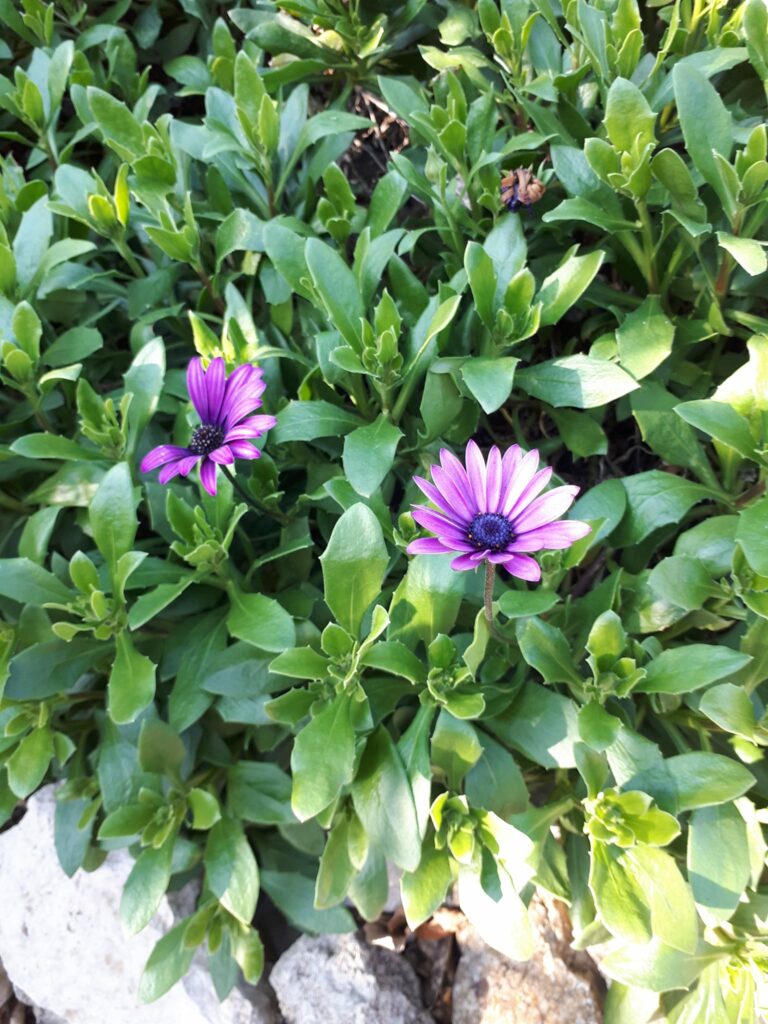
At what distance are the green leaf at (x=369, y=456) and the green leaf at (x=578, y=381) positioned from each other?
0.30 meters

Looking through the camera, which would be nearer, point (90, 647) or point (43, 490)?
point (90, 647)

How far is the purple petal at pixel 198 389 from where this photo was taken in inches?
59.8

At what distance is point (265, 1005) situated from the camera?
5.91 feet

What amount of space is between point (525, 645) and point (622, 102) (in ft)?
3.22

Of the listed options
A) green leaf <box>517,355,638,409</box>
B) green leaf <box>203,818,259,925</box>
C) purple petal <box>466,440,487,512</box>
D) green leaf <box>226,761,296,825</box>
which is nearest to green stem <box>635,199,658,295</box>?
green leaf <box>517,355,638,409</box>

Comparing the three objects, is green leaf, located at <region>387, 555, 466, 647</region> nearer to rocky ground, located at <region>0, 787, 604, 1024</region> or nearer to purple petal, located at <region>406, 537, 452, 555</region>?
purple petal, located at <region>406, 537, 452, 555</region>

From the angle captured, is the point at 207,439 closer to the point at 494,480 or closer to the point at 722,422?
the point at 494,480

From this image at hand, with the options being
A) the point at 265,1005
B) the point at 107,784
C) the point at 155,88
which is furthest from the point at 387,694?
the point at 155,88

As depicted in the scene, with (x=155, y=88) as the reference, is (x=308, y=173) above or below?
below

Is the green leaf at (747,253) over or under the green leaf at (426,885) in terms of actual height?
over

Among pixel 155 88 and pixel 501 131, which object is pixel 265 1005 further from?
pixel 155 88

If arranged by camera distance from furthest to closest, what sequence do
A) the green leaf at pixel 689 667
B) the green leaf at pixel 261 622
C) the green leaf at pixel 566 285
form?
the green leaf at pixel 566 285 → the green leaf at pixel 261 622 → the green leaf at pixel 689 667

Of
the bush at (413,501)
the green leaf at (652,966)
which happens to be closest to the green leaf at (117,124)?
the bush at (413,501)

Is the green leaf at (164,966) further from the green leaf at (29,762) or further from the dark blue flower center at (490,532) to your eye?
the dark blue flower center at (490,532)
